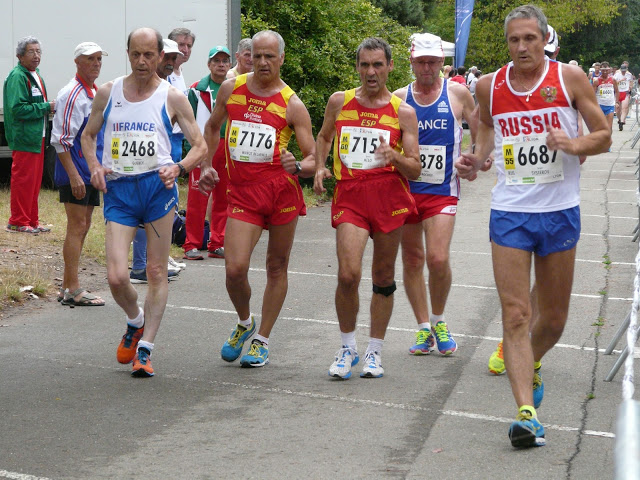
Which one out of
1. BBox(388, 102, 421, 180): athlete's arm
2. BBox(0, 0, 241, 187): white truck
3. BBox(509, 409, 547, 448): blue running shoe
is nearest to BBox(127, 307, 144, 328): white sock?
BBox(388, 102, 421, 180): athlete's arm

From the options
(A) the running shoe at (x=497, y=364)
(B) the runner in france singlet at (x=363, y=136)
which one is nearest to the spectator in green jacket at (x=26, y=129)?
(B) the runner in france singlet at (x=363, y=136)

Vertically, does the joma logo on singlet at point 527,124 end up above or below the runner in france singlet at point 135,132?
above

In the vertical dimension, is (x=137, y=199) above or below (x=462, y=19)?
below

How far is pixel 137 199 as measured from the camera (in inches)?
238

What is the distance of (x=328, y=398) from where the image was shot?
5.66m

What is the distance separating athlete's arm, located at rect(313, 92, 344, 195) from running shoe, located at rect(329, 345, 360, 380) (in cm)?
102

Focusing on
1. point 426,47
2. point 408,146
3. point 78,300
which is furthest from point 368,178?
point 78,300

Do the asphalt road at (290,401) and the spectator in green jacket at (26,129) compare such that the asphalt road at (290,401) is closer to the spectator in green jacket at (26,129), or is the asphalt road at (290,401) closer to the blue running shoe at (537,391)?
the blue running shoe at (537,391)

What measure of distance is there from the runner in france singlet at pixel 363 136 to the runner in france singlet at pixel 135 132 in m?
1.12

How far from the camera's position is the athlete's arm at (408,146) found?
5934 mm

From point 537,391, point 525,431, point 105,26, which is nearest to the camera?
point 525,431

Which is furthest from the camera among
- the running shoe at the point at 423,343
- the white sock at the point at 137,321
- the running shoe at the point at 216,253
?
Result: the running shoe at the point at 216,253

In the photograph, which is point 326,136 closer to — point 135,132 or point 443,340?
point 135,132

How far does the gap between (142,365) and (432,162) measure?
239cm
